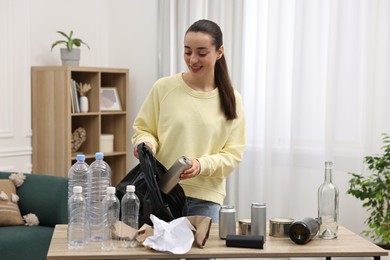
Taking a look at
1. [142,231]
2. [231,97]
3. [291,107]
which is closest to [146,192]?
[142,231]

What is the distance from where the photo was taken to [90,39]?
5656 millimetres

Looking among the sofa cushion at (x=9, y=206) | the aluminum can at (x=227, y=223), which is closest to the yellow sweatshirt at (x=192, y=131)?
the aluminum can at (x=227, y=223)

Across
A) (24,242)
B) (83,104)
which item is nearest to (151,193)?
(24,242)

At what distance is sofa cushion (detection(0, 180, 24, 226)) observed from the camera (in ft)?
13.3

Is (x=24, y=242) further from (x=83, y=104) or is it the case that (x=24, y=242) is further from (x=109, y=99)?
(x=109, y=99)

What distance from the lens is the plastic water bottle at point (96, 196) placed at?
8.21 ft

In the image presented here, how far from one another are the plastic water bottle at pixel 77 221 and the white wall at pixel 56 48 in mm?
2569

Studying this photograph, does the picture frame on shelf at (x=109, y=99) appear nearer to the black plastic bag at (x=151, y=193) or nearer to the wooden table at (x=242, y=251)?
the black plastic bag at (x=151, y=193)

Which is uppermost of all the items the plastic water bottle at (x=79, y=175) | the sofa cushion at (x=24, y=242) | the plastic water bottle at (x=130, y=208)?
the plastic water bottle at (x=79, y=175)

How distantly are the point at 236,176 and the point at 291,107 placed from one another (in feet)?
2.32

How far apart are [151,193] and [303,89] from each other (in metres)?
2.49

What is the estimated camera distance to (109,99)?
5.55 meters

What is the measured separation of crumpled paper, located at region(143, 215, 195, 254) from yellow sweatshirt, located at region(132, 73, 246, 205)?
0.44 meters

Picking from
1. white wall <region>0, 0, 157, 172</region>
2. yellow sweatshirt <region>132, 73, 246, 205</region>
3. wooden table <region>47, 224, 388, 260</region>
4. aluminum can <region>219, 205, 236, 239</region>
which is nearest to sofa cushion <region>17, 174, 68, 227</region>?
white wall <region>0, 0, 157, 172</region>
